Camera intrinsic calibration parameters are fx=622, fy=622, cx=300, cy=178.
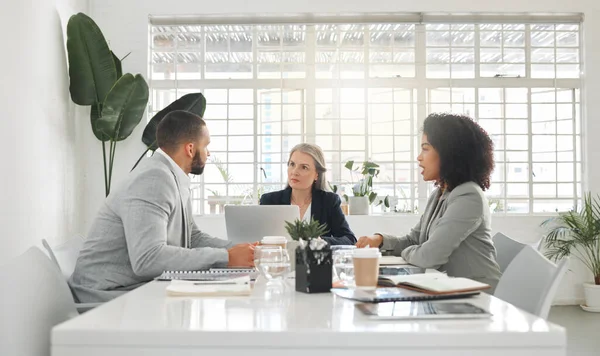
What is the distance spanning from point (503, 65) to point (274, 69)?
7.58ft

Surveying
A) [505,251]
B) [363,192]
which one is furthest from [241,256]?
[363,192]

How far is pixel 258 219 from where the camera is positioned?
274 centimetres

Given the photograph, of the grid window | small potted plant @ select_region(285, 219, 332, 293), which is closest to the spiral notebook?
small potted plant @ select_region(285, 219, 332, 293)

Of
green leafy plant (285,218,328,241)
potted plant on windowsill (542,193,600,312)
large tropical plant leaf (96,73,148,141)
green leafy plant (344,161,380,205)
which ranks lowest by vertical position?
potted plant on windowsill (542,193,600,312)

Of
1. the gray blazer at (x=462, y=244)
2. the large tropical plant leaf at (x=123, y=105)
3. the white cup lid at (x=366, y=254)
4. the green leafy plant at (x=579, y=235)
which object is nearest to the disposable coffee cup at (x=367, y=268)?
the white cup lid at (x=366, y=254)

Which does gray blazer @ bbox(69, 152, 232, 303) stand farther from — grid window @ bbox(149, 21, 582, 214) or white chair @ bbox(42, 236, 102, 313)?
grid window @ bbox(149, 21, 582, 214)

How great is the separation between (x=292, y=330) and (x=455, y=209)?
1.61m

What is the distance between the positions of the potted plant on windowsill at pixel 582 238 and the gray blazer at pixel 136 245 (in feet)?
14.3

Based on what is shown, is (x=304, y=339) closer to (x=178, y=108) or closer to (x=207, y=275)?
(x=207, y=275)

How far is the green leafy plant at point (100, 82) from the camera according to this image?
5.02m

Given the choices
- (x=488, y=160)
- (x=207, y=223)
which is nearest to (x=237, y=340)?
(x=488, y=160)

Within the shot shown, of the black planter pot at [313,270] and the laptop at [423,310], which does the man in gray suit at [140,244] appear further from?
the laptop at [423,310]

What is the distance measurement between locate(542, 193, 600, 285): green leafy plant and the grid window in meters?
0.26

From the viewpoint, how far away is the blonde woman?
12.7ft
